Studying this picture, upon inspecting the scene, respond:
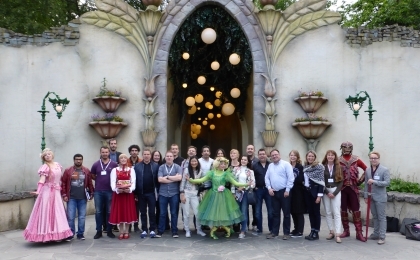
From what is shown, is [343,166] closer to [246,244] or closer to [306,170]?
[306,170]

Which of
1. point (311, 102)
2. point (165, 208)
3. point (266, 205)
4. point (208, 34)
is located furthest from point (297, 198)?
point (208, 34)

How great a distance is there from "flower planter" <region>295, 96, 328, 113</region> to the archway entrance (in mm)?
1833

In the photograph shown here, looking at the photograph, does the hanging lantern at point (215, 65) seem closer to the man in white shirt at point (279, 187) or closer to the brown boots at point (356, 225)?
the man in white shirt at point (279, 187)

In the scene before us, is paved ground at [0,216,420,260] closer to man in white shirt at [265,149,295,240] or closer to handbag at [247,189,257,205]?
man in white shirt at [265,149,295,240]

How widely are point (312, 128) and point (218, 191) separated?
4808 mm

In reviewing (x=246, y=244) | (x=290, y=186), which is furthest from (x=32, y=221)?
(x=290, y=186)

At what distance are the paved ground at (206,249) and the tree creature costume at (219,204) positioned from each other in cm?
32

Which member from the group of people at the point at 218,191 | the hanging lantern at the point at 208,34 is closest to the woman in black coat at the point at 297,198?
the group of people at the point at 218,191

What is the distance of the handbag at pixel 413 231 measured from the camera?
690 cm

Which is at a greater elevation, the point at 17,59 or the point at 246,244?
the point at 17,59

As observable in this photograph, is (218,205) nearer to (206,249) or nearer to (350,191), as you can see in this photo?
(206,249)

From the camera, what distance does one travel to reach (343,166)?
6777 mm

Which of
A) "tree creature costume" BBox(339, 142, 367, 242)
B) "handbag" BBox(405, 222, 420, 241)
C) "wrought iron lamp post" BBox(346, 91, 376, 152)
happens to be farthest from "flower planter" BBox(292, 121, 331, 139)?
"handbag" BBox(405, 222, 420, 241)

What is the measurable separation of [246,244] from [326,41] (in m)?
6.75
